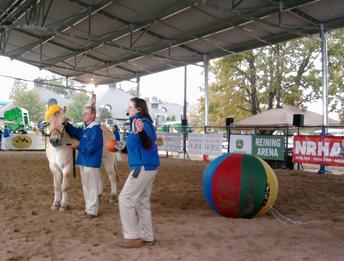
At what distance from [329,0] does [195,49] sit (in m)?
7.86

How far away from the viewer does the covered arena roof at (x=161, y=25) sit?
1305 centimetres

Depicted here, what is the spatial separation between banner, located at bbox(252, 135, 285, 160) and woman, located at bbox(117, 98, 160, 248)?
9.76m

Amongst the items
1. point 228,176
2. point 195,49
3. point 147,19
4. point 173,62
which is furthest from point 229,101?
point 228,176

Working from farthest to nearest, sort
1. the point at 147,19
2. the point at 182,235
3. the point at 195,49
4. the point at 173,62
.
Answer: the point at 173,62 < the point at 195,49 < the point at 147,19 < the point at 182,235

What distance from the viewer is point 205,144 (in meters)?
16.5

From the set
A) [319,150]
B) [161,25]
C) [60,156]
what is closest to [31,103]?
[161,25]

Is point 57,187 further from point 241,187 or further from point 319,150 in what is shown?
point 319,150

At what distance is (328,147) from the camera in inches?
455

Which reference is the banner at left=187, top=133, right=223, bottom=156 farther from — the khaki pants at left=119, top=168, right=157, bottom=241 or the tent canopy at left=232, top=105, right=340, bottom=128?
the khaki pants at left=119, top=168, right=157, bottom=241

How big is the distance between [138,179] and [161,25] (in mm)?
12784

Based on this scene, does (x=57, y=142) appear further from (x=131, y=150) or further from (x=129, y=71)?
(x=129, y=71)

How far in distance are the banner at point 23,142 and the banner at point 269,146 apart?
14838 millimetres

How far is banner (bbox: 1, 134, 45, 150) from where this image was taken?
2241 centimetres

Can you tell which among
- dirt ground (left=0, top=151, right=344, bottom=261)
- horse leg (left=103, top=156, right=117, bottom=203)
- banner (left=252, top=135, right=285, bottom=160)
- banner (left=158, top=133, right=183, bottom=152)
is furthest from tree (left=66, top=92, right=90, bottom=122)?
A: horse leg (left=103, top=156, right=117, bottom=203)
